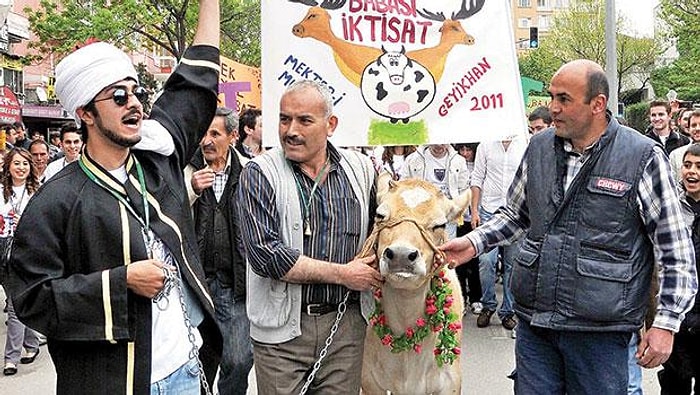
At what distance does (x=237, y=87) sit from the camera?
11.3m

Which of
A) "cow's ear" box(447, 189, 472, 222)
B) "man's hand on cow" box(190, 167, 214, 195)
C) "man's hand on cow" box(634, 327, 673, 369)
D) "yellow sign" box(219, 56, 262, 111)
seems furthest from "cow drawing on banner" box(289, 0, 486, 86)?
"yellow sign" box(219, 56, 262, 111)

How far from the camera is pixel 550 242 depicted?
155 inches

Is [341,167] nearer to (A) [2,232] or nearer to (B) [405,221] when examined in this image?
(B) [405,221]

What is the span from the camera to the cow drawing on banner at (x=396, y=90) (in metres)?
5.44

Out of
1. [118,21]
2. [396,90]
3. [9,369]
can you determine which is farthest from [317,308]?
[118,21]

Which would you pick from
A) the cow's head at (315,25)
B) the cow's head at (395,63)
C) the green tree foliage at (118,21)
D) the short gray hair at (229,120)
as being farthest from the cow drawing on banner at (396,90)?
the green tree foliage at (118,21)

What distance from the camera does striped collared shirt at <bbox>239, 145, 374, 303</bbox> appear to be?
3693 mm

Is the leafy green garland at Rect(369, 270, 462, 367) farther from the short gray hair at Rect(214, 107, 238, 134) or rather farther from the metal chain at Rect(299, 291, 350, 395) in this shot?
the short gray hair at Rect(214, 107, 238, 134)

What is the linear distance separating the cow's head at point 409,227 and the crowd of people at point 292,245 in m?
0.09

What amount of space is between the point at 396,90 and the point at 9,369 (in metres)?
4.71

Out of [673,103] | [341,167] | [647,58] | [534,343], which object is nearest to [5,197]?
[341,167]

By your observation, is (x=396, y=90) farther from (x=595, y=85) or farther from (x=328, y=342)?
(x=328, y=342)

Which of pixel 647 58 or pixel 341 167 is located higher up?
pixel 647 58

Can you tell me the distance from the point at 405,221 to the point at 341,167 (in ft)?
1.33
